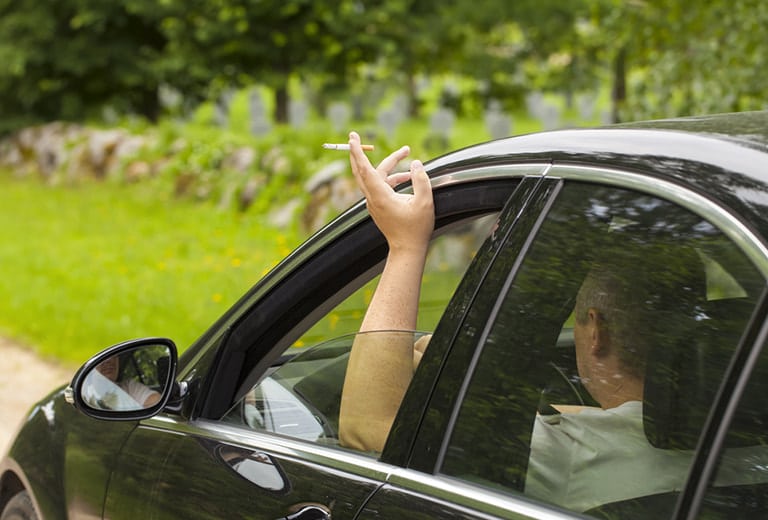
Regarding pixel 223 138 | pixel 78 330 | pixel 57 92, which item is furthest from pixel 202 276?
pixel 57 92

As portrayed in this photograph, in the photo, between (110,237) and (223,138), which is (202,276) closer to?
(110,237)

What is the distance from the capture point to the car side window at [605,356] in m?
1.70

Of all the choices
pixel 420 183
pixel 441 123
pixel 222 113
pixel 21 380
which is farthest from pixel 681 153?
pixel 222 113

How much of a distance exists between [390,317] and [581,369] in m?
0.45

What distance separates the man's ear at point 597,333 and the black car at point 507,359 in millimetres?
38

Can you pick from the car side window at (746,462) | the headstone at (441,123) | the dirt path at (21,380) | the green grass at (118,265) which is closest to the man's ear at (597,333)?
the car side window at (746,462)

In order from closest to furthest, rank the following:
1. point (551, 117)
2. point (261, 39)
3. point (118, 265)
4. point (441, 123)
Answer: point (118, 265) → point (261, 39) → point (441, 123) → point (551, 117)

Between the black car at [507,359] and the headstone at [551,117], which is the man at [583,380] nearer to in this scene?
the black car at [507,359]

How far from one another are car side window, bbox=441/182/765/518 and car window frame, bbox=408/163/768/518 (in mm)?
14

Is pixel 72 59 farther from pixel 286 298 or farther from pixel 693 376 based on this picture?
pixel 693 376

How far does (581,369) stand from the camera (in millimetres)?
1952

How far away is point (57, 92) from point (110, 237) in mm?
9324

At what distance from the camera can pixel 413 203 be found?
228 cm

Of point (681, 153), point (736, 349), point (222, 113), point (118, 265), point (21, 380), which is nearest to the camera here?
point (736, 349)
